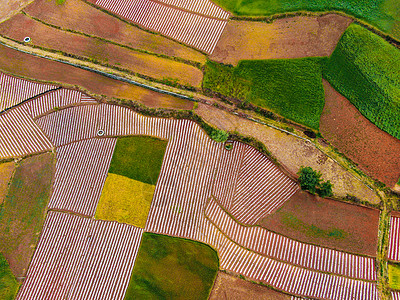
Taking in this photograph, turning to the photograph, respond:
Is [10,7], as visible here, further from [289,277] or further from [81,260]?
[289,277]

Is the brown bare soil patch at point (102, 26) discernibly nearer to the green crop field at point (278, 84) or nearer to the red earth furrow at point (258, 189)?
the green crop field at point (278, 84)

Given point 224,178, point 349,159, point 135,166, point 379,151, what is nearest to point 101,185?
point 135,166

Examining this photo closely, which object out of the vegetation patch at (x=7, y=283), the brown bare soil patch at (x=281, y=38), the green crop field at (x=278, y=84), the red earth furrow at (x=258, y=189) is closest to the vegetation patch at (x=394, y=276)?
the red earth furrow at (x=258, y=189)

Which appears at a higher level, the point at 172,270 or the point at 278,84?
the point at 278,84

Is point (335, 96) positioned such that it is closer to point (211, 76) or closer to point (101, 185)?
point (211, 76)

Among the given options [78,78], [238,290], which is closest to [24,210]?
[78,78]

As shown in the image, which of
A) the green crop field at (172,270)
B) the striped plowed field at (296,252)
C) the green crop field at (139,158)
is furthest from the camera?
the green crop field at (139,158)
